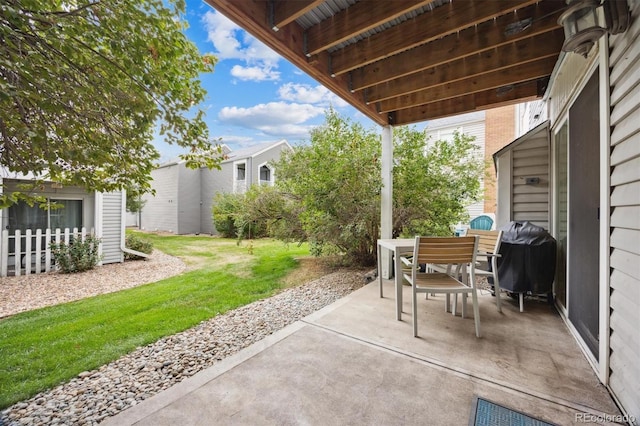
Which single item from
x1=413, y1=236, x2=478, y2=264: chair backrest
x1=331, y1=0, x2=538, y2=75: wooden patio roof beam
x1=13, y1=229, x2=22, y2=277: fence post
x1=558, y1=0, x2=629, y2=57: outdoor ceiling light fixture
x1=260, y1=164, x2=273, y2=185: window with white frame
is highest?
x1=260, y1=164, x2=273, y2=185: window with white frame

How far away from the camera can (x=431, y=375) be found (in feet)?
6.17

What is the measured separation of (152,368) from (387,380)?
5.79 ft

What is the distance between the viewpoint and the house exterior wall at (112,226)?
22.2 feet

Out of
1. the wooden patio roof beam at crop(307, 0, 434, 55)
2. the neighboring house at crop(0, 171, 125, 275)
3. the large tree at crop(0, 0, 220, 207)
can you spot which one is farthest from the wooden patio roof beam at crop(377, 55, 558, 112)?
the neighboring house at crop(0, 171, 125, 275)

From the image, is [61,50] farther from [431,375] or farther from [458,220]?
[458,220]

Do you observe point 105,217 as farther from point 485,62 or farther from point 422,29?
point 485,62

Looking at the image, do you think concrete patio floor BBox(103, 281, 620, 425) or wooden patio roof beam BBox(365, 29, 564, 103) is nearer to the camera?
concrete patio floor BBox(103, 281, 620, 425)

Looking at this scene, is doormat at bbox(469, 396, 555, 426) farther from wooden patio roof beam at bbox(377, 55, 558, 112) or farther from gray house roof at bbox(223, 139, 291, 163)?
gray house roof at bbox(223, 139, 291, 163)

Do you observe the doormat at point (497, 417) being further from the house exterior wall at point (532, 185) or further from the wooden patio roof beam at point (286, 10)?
the house exterior wall at point (532, 185)

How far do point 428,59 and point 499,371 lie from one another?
2852 millimetres

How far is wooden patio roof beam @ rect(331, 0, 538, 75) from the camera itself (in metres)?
2.17

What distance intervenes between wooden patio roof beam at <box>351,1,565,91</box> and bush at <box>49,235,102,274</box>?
667 centimetres

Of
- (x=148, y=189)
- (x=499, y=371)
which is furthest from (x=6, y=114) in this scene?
(x=499, y=371)

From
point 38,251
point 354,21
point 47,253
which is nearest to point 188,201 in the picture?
point 47,253
